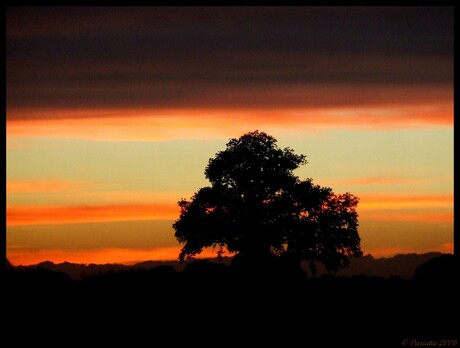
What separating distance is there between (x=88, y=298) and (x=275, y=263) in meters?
11.8

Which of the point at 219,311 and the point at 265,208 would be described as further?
the point at 265,208

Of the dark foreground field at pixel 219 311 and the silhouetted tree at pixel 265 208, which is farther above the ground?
the silhouetted tree at pixel 265 208

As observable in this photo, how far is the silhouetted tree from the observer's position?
59.2 m

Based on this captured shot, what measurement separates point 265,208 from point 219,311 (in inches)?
1230

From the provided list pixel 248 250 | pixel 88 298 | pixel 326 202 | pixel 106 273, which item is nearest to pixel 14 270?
pixel 106 273

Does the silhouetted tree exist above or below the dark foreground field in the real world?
above

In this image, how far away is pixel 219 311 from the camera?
28234 millimetres

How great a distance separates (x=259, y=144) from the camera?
199ft

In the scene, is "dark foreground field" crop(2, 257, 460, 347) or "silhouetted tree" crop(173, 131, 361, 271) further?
"silhouetted tree" crop(173, 131, 361, 271)

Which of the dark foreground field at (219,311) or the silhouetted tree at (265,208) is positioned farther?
the silhouetted tree at (265,208)

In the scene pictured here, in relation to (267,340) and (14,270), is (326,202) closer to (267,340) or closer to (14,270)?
(14,270)

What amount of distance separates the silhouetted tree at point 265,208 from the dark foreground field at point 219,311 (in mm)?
24467

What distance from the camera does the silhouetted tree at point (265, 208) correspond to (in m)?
59.2

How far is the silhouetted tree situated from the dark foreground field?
24.5m
